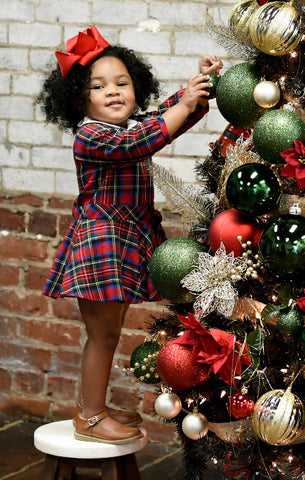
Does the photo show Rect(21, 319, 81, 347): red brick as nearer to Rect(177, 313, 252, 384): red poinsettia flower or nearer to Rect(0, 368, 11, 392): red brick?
Rect(0, 368, 11, 392): red brick

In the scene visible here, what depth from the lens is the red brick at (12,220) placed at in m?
2.28

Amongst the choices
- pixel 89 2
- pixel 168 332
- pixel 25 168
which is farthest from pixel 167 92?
pixel 168 332

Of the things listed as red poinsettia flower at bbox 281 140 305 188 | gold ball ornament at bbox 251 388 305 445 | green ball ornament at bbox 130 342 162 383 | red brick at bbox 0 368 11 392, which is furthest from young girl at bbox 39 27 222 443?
red brick at bbox 0 368 11 392

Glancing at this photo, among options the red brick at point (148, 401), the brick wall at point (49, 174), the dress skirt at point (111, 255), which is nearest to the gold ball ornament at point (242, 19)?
the dress skirt at point (111, 255)

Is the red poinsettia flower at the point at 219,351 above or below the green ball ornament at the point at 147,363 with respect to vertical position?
above

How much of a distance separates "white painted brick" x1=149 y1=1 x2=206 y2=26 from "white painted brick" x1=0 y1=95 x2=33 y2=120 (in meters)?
0.48

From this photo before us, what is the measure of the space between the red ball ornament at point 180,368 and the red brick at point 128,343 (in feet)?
3.06

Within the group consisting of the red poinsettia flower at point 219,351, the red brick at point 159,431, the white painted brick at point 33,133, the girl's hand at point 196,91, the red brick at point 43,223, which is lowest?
the red brick at point 159,431

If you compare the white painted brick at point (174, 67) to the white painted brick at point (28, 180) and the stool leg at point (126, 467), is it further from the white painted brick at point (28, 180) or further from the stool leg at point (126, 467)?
the stool leg at point (126, 467)

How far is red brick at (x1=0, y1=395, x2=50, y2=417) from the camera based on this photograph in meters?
2.35

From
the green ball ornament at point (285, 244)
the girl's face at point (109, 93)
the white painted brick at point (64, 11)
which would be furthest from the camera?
the white painted brick at point (64, 11)

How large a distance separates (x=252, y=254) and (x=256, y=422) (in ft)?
0.93

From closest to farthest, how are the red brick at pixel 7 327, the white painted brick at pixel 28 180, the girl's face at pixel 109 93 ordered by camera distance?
the girl's face at pixel 109 93 → the white painted brick at pixel 28 180 → the red brick at pixel 7 327

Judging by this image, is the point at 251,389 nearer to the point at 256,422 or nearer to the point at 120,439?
the point at 256,422
